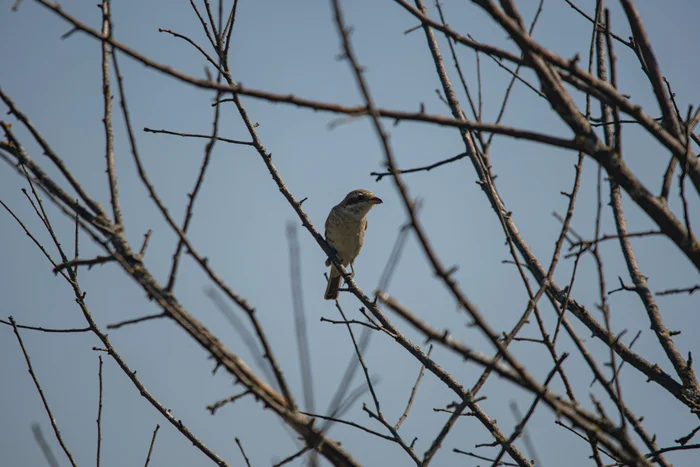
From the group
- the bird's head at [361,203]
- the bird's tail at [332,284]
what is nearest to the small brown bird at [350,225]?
the bird's head at [361,203]

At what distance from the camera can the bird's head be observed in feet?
28.1

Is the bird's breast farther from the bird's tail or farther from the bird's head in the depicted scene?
the bird's tail

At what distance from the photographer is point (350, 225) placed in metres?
8.52

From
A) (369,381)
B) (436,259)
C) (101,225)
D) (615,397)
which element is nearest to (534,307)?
(615,397)

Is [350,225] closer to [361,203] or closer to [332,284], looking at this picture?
[361,203]

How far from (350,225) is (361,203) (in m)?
0.36

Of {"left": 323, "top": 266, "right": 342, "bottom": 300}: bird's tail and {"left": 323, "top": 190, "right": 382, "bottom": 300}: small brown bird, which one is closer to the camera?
{"left": 323, "top": 190, "right": 382, "bottom": 300}: small brown bird

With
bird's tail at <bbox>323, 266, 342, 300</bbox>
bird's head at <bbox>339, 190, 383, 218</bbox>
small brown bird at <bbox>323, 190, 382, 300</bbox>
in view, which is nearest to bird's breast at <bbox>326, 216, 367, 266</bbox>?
small brown bird at <bbox>323, 190, 382, 300</bbox>

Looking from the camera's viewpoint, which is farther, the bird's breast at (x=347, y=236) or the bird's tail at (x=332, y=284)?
the bird's tail at (x=332, y=284)

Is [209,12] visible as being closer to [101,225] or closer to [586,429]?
[101,225]

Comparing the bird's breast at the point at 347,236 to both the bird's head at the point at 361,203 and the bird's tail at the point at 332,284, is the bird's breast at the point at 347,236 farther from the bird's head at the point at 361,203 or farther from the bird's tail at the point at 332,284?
the bird's tail at the point at 332,284

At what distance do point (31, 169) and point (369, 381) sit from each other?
1925 mm

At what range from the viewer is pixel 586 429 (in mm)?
1963

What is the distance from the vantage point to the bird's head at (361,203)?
8.57 metres
